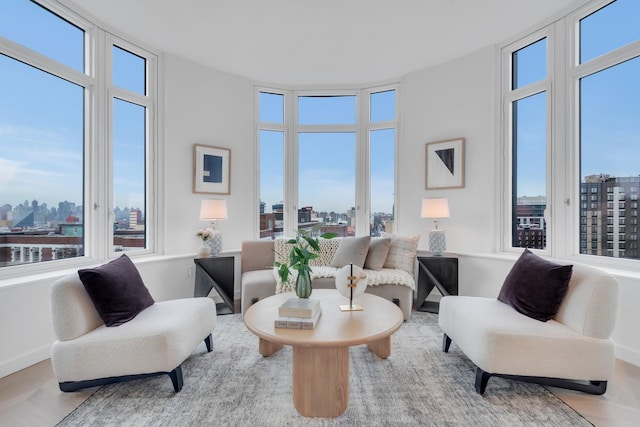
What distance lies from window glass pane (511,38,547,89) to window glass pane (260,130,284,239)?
3.06 m

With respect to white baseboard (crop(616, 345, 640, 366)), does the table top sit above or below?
above

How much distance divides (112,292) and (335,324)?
145 cm

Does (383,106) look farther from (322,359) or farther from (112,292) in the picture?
(112,292)

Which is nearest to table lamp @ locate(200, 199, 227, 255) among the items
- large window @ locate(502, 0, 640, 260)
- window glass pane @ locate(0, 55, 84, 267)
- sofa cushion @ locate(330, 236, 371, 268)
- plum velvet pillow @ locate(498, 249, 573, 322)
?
window glass pane @ locate(0, 55, 84, 267)

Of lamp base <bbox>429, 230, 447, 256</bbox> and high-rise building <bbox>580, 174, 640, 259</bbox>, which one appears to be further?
lamp base <bbox>429, 230, 447, 256</bbox>

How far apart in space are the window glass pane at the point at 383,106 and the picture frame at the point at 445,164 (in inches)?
30.3

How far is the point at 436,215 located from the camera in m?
3.59

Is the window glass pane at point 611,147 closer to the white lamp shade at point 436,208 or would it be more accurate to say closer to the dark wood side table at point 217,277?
the white lamp shade at point 436,208

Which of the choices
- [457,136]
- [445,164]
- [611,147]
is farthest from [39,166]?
[611,147]

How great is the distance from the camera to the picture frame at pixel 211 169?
386 centimetres

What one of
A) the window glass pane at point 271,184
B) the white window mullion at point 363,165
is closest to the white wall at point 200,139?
the window glass pane at point 271,184

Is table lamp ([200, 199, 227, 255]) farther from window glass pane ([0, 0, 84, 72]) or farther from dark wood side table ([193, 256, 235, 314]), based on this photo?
window glass pane ([0, 0, 84, 72])

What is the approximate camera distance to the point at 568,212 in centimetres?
296

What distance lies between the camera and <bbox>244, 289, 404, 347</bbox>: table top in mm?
1663
